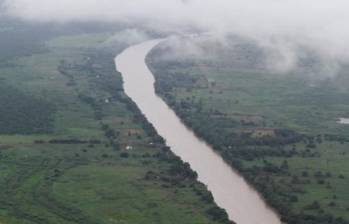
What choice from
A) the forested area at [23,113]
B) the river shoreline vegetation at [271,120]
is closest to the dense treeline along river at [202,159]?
the river shoreline vegetation at [271,120]

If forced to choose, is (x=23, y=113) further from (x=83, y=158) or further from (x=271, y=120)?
(x=271, y=120)

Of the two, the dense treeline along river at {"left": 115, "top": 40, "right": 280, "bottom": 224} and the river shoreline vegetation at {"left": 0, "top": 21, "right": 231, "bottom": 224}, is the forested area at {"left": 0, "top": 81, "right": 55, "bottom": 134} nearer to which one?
the river shoreline vegetation at {"left": 0, "top": 21, "right": 231, "bottom": 224}

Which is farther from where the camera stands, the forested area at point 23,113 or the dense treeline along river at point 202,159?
the forested area at point 23,113

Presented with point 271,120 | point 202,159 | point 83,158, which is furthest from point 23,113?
point 271,120

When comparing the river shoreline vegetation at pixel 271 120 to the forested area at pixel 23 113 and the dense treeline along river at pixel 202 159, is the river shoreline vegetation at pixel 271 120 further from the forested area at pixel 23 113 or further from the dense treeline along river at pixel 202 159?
the forested area at pixel 23 113

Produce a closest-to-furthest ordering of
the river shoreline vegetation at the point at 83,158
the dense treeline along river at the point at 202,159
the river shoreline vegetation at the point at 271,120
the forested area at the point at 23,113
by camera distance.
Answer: the river shoreline vegetation at the point at 83,158, the dense treeline along river at the point at 202,159, the river shoreline vegetation at the point at 271,120, the forested area at the point at 23,113

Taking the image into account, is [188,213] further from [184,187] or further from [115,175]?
[115,175]
